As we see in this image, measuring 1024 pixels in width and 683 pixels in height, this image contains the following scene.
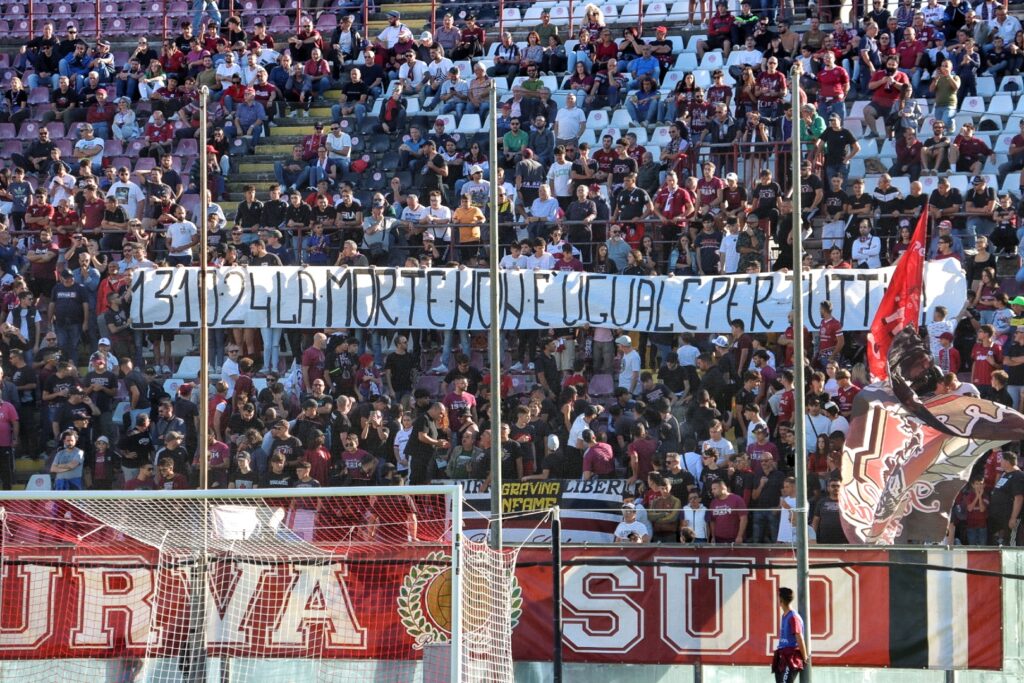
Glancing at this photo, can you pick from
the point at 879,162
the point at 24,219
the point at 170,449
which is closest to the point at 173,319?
the point at 170,449

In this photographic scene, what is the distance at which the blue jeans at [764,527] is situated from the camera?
15539mm

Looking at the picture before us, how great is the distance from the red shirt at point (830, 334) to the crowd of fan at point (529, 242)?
44mm

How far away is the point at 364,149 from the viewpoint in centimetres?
2400

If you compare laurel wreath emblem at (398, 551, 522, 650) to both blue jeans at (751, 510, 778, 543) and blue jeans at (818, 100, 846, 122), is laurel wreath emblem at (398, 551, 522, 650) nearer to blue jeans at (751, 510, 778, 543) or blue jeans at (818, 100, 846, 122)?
blue jeans at (751, 510, 778, 543)

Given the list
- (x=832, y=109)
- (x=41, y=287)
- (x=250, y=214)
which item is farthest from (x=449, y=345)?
(x=832, y=109)

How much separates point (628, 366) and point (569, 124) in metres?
5.16

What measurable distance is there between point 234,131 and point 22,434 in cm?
707

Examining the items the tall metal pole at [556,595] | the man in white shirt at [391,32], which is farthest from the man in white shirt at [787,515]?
the man in white shirt at [391,32]

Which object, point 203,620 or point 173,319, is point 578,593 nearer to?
point 203,620

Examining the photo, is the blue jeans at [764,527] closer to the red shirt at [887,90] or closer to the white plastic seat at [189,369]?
the white plastic seat at [189,369]

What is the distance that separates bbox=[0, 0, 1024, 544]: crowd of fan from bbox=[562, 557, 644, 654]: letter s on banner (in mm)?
1406

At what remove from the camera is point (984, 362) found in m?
17.6

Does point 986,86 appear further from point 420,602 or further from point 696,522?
point 420,602

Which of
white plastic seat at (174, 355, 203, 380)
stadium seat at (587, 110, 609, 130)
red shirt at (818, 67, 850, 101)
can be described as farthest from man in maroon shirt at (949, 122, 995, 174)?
white plastic seat at (174, 355, 203, 380)
